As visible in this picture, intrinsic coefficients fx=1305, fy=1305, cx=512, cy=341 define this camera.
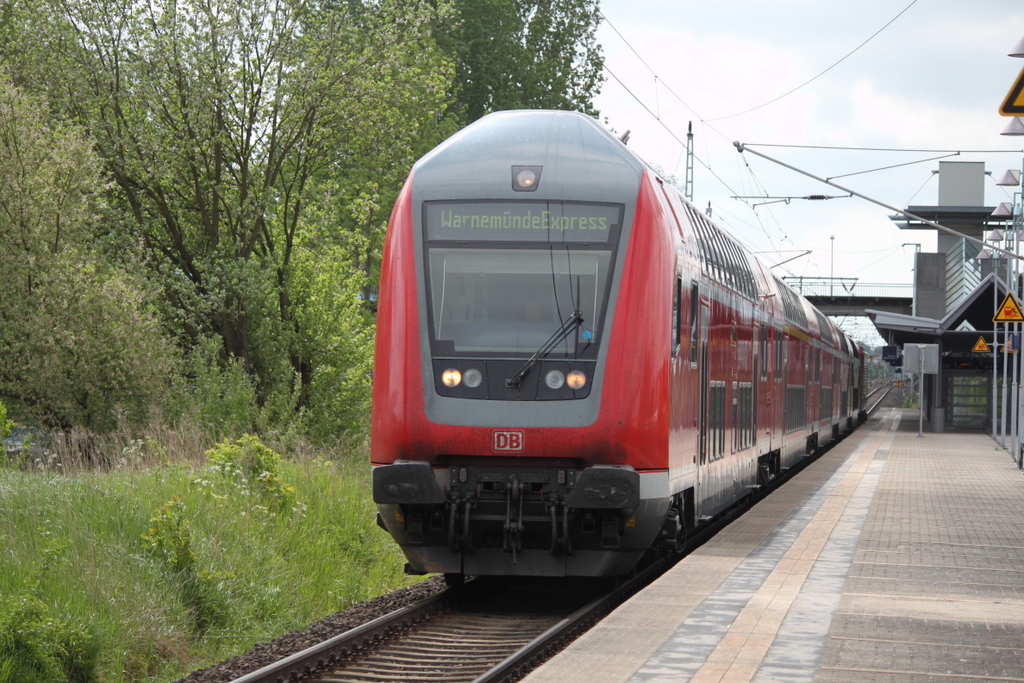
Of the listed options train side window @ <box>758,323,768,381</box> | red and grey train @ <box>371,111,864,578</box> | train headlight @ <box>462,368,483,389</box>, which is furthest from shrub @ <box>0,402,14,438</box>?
train side window @ <box>758,323,768,381</box>

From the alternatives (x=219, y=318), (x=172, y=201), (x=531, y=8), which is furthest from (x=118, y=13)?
(x=531, y=8)

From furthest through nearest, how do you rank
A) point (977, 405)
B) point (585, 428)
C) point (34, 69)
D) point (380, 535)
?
point (977, 405) < point (34, 69) < point (380, 535) < point (585, 428)

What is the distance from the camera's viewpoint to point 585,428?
9.55 m

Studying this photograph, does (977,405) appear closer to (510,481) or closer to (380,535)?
(380,535)

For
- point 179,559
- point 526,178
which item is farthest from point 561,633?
point 526,178

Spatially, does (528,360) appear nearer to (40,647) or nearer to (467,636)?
(467,636)

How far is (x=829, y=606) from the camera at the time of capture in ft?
27.2

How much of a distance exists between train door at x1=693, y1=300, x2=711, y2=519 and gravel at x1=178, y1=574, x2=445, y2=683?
2531mm

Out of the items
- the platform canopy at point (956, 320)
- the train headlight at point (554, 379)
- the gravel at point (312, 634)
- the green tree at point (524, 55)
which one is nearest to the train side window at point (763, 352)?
the gravel at point (312, 634)

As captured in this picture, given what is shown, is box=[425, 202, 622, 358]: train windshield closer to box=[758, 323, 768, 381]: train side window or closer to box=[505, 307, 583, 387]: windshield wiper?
box=[505, 307, 583, 387]: windshield wiper

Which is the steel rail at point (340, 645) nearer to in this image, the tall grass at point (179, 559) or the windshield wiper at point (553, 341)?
the tall grass at point (179, 559)

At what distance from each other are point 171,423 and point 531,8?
30577 millimetres

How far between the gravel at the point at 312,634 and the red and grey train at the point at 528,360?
618 millimetres

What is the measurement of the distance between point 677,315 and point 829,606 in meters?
3.05
